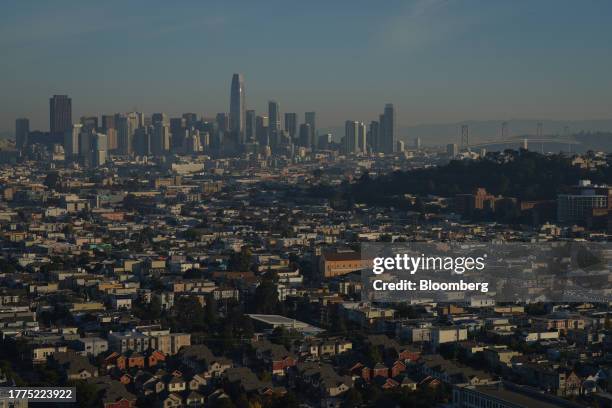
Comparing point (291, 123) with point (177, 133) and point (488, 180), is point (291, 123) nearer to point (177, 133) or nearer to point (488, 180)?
point (177, 133)

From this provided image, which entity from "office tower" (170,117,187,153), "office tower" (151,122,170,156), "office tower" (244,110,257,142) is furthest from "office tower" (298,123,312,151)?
"office tower" (151,122,170,156)

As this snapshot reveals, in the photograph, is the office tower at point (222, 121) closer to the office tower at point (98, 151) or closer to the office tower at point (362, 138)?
the office tower at point (362, 138)

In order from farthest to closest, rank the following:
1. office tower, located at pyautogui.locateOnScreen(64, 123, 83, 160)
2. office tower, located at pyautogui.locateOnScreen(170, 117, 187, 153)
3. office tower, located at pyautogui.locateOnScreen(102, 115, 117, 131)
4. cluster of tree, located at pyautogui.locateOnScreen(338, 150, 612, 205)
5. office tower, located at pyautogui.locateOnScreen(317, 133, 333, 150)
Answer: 1. office tower, located at pyautogui.locateOnScreen(317, 133, 333, 150)
2. office tower, located at pyautogui.locateOnScreen(102, 115, 117, 131)
3. office tower, located at pyautogui.locateOnScreen(170, 117, 187, 153)
4. office tower, located at pyautogui.locateOnScreen(64, 123, 83, 160)
5. cluster of tree, located at pyautogui.locateOnScreen(338, 150, 612, 205)

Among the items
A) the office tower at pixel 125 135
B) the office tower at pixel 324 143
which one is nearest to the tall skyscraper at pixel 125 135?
the office tower at pixel 125 135

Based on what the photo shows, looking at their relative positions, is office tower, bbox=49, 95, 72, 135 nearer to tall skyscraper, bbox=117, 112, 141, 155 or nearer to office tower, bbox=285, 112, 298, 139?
tall skyscraper, bbox=117, 112, 141, 155

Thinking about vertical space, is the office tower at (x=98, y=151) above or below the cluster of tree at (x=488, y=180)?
above
